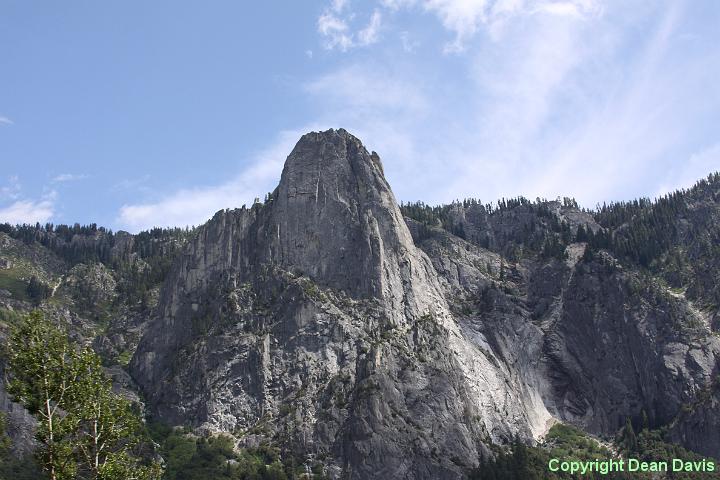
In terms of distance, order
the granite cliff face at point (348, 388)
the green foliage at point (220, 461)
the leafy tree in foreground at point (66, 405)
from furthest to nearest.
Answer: the granite cliff face at point (348, 388), the green foliage at point (220, 461), the leafy tree in foreground at point (66, 405)

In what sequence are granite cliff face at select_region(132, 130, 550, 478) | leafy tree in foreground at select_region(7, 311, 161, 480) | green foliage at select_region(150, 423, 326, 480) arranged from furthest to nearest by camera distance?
granite cliff face at select_region(132, 130, 550, 478) < green foliage at select_region(150, 423, 326, 480) < leafy tree in foreground at select_region(7, 311, 161, 480)

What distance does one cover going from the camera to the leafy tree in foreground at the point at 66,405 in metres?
45.5

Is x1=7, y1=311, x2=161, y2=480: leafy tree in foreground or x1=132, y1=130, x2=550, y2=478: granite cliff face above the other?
x1=132, y1=130, x2=550, y2=478: granite cliff face

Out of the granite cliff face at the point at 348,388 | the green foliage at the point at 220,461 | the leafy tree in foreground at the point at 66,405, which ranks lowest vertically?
the leafy tree in foreground at the point at 66,405

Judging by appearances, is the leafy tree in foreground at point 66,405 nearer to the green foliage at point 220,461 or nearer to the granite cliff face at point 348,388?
the green foliage at point 220,461

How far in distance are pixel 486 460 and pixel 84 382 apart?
13217 centimetres

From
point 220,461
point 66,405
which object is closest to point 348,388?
point 220,461

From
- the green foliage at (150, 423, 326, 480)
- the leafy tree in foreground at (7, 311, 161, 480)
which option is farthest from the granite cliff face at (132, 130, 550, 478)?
the leafy tree in foreground at (7, 311, 161, 480)

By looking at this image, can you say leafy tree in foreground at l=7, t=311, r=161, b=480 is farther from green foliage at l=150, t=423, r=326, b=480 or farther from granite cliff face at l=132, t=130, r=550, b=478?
granite cliff face at l=132, t=130, r=550, b=478

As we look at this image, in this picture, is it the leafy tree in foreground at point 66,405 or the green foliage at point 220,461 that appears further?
the green foliage at point 220,461

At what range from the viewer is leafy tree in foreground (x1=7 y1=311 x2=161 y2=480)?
45.5 meters

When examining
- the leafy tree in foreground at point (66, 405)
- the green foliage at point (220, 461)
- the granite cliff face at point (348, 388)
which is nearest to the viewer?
the leafy tree in foreground at point (66, 405)

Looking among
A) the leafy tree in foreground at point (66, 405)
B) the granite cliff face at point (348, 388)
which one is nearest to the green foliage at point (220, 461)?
the granite cliff face at point (348, 388)

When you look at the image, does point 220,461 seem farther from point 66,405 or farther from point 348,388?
point 66,405
